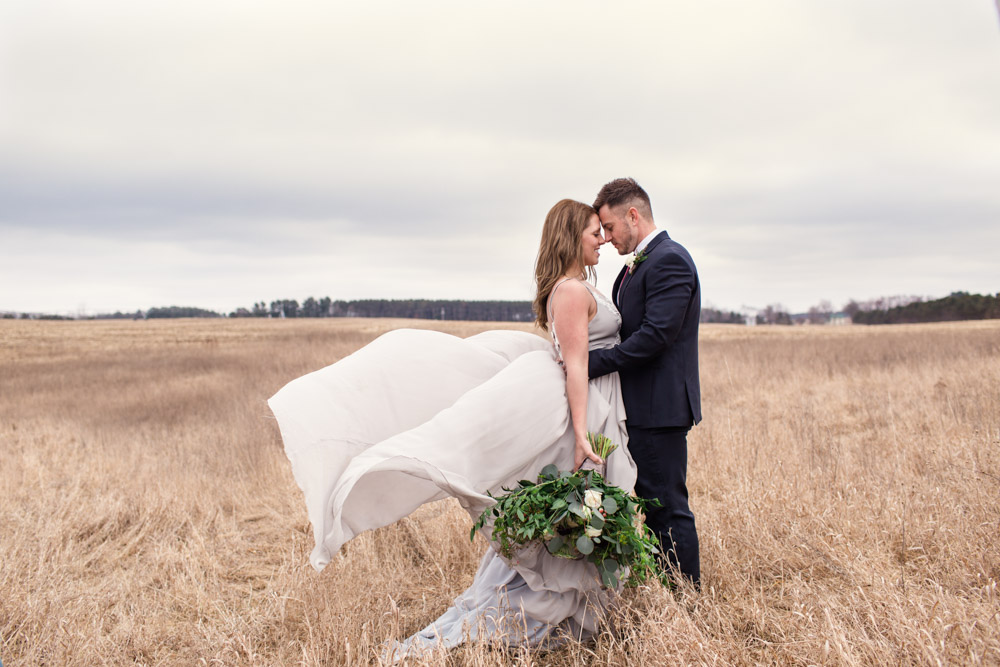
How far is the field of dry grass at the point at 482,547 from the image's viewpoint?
294 cm

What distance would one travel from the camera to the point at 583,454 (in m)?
3.18

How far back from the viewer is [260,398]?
1277 cm

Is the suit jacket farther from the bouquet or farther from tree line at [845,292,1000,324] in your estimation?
tree line at [845,292,1000,324]

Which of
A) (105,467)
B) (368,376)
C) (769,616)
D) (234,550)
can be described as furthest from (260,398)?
(769,616)

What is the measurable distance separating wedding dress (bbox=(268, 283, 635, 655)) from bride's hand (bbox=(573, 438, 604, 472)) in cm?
7

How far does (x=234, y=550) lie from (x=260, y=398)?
25.5ft

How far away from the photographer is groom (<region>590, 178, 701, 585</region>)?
129 inches

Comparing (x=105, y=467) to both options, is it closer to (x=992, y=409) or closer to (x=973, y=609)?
(x=973, y=609)

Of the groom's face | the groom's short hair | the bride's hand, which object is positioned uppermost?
the groom's short hair

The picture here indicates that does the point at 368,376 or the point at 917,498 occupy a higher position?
the point at 368,376

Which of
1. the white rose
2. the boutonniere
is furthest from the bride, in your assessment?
the white rose

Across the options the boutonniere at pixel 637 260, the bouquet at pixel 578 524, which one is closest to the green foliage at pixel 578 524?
the bouquet at pixel 578 524

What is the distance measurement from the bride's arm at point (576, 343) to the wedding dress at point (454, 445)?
0.27ft

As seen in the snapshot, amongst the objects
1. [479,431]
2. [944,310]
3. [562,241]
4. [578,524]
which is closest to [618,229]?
[562,241]
